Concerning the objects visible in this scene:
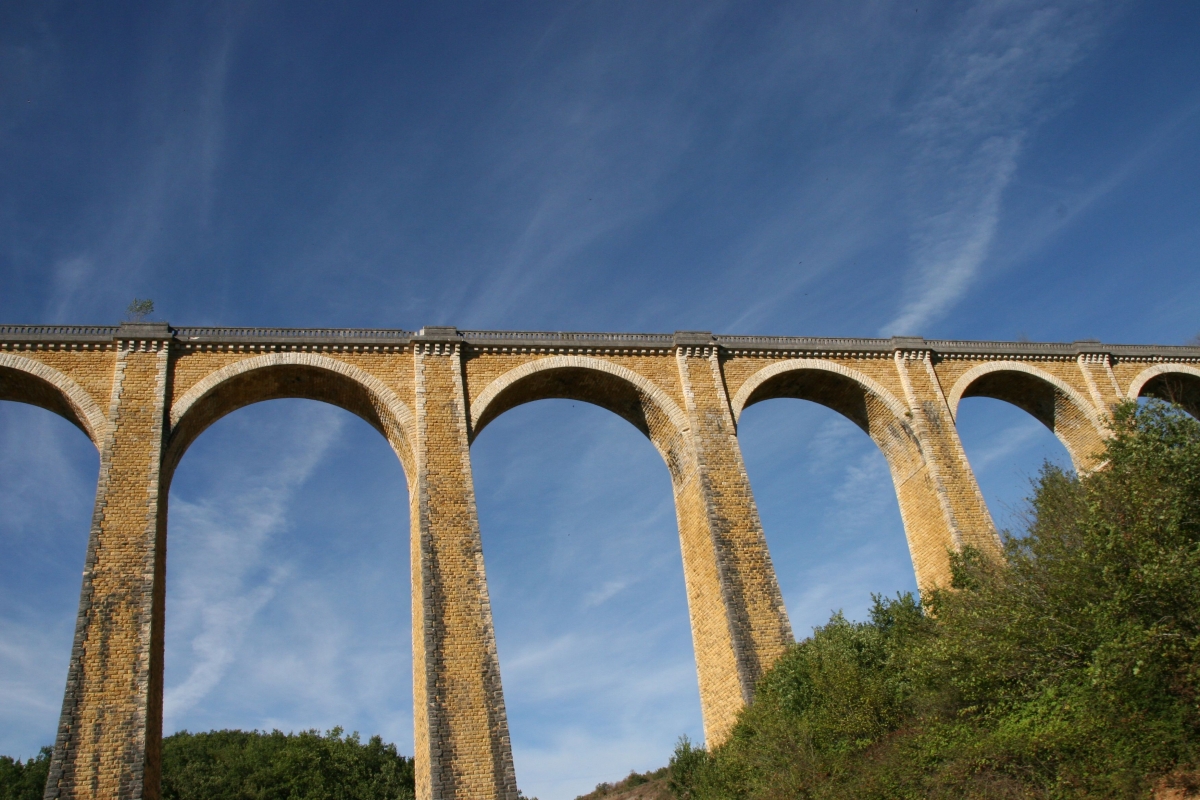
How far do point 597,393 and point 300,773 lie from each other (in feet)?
98.0

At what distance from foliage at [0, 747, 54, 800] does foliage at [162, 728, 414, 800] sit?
5802mm

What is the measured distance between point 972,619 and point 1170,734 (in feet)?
12.6

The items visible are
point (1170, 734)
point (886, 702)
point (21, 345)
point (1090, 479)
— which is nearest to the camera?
point (1170, 734)

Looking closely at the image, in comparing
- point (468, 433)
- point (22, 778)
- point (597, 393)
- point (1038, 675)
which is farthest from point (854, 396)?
point (22, 778)

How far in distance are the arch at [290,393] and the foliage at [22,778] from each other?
94.9 feet

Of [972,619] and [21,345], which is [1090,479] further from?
[21,345]

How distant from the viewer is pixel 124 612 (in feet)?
67.8

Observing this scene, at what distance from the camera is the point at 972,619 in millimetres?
17734

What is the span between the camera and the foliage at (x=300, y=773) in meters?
45.3

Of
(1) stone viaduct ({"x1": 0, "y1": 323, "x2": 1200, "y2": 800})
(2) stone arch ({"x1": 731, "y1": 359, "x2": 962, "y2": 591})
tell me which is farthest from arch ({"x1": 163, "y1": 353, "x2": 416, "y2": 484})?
(2) stone arch ({"x1": 731, "y1": 359, "x2": 962, "y2": 591})

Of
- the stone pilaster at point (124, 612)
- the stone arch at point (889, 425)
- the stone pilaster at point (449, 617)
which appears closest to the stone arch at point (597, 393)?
the stone pilaster at point (449, 617)

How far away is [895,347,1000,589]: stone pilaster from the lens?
27.6 meters

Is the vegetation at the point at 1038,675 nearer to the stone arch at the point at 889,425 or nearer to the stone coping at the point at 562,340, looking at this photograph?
the stone arch at the point at 889,425

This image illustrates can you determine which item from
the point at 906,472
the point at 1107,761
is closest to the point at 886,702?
the point at 1107,761
